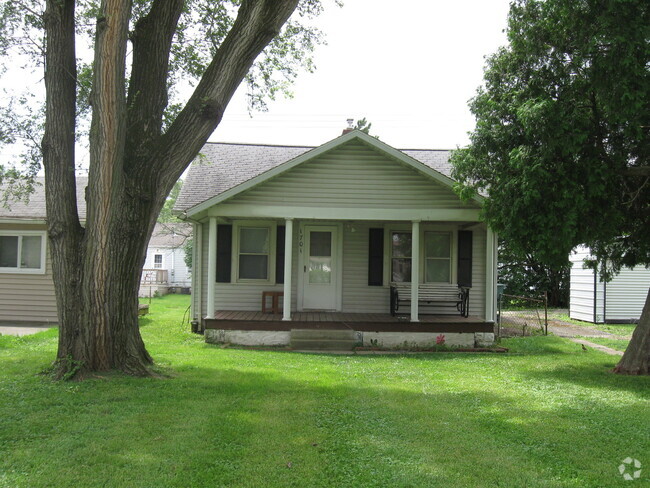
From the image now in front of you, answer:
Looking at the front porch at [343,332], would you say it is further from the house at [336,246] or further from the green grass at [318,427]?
the green grass at [318,427]

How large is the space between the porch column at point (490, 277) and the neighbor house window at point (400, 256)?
1.88 meters

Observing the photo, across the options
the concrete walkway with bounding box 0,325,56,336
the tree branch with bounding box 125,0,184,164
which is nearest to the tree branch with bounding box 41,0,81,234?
the tree branch with bounding box 125,0,184,164

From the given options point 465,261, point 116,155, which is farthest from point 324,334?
point 116,155

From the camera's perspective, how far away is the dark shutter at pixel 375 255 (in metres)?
13.1

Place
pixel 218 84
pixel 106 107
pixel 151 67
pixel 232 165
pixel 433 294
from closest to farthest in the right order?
1. pixel 106 107
2. pixel 218 84
3. pixel 151 67
4. pixel 433 294
5. pixel 232 165

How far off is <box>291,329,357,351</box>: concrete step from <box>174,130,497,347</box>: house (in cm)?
8

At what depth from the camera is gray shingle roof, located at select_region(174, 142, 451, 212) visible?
13.3 m

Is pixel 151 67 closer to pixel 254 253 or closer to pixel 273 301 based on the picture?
pixel 254 253

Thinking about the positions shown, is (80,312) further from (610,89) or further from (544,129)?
(610,89)

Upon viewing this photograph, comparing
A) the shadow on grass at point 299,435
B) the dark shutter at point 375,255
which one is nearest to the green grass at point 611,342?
the dark shutter at point 375,255

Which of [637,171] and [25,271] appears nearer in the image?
[637,171]

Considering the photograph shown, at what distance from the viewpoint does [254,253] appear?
43.4 ft

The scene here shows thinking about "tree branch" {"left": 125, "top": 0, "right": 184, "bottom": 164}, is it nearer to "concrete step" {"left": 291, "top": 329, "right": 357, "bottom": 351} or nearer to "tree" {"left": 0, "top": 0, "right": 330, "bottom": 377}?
"tree" {"left": 0, "top": 0, "right": 330, "bottom": 377}

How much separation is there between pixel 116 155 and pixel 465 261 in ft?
29.0
